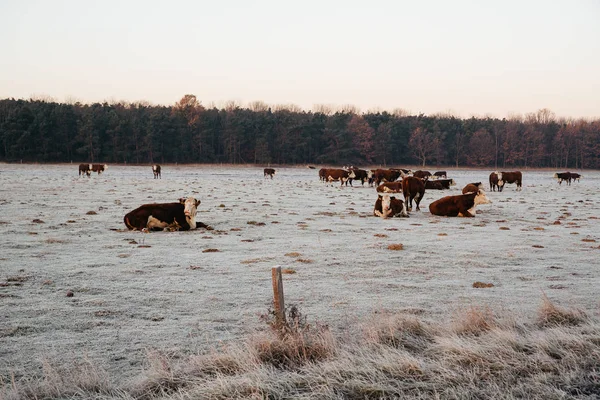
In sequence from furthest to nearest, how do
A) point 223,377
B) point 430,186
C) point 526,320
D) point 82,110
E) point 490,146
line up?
point 490,146
point 82,110
point 430,186
point 526,320
point 223,377

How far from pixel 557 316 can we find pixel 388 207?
11.9 meters

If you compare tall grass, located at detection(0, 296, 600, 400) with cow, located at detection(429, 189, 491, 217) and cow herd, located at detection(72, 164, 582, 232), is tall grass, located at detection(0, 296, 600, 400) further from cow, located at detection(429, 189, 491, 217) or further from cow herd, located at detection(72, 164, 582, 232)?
cow, located at detection(429, 189, 491, 217)

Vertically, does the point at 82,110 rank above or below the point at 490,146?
above

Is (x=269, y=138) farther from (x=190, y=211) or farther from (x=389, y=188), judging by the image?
(x=190, y=211)

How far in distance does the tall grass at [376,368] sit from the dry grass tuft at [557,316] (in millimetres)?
170

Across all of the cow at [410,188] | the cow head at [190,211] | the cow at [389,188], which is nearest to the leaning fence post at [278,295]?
the cow head at [190,211]

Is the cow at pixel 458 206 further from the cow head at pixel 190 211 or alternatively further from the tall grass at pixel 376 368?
the tall grass at pixel 376 368

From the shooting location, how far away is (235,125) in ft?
299

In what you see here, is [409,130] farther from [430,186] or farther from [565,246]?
[565,246]

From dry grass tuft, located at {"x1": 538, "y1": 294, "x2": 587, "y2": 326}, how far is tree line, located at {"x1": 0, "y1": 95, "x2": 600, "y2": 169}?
8076cm

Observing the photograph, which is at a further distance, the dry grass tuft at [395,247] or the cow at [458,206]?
the cow at [458,206]

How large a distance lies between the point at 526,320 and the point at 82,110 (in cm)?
9229

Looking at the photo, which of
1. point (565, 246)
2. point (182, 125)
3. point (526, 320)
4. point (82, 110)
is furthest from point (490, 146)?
point (526, 320)

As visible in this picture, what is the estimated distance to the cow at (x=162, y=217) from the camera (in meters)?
14.1
